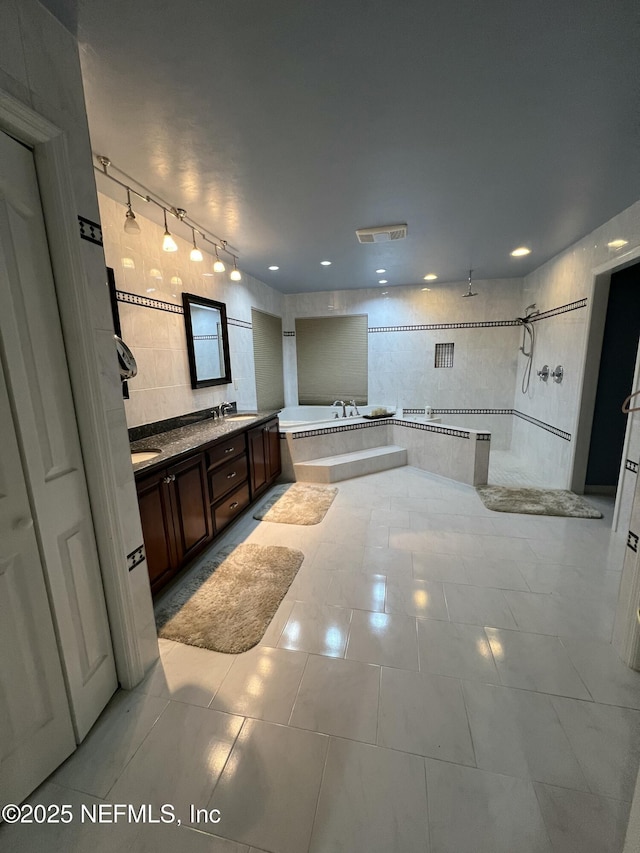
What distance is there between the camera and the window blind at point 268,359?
4496 mm

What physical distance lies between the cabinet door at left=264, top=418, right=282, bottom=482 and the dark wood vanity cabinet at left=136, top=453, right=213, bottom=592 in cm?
121

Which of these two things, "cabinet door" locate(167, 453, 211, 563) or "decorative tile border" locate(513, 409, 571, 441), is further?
"decorative tile border" locate(513, 409, 571, 441)

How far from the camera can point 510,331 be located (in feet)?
15.6

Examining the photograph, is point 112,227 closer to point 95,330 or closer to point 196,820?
point 95,330

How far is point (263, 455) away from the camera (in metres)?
3.34

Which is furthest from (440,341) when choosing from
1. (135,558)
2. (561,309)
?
(135,558)

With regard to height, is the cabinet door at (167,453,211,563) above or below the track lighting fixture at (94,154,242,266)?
below

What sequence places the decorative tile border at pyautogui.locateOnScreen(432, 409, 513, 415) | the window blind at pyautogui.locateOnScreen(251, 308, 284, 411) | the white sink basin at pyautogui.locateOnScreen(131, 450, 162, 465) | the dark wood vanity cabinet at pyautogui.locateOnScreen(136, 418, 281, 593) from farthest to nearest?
1. the decorative tile border at pyautogui.locateOnScreen(432, 409, 513, 415)
2. the window blind at pyautogui.locateOnScreen(251, 308, 284, 411)
3. the white sink basin at pyautogui.locateOnScreen(131, 450, 162, 465)
4. the dark wood vanity cabinet at pyautogui.locateOnScreen(136, 418, 281, 593)

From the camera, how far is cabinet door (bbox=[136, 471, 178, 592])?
67.5 inches

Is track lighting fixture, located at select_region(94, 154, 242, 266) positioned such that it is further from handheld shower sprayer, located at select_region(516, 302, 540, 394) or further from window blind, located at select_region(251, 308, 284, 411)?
handheld shower sprayer, located at select_region(516, 302, 540, 394)

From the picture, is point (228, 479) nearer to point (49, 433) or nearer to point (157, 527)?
point (157, 527)

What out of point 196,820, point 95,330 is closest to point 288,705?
point 196,820

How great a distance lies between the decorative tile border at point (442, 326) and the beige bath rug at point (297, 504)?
2.84m

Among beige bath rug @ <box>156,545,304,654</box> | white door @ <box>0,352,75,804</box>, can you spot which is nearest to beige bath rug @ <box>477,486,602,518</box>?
beige bath rug @ <box>156,545,304,654</box>
